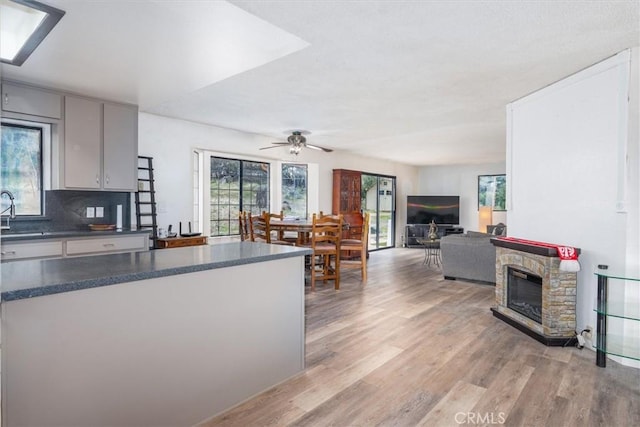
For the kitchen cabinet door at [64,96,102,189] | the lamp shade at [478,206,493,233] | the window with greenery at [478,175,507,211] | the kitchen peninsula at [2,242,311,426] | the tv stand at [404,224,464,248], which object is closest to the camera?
the kitchen peninsula at [2,242,311,426]

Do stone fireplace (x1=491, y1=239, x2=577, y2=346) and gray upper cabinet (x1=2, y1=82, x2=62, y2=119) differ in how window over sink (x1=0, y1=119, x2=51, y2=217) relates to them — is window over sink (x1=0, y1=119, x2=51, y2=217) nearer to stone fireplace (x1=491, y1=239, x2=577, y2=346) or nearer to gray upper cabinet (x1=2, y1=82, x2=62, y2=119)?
gray upper cabinet (x1=2, y1=82, x2=62, y2=119)

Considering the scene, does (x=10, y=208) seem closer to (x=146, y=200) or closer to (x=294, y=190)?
(x=146, y=200)

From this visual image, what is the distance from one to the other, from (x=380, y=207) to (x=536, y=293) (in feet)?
21.2

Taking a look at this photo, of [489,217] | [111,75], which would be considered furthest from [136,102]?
[489,217]

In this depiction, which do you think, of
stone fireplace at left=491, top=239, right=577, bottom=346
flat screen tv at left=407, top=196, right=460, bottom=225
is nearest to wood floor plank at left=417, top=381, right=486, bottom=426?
stone fireplace at left=491, top=239, right=577, bottom=346

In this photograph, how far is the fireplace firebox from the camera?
3.34m

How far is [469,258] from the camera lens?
5.51m

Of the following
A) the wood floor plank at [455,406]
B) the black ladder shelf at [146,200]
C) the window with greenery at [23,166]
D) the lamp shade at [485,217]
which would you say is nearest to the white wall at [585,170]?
the wood floor plank at [455,406]

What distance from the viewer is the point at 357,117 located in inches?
192

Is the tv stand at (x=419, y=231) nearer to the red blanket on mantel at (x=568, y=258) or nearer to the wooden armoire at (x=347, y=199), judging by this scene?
the wooden armoire at (x=347, y=199)

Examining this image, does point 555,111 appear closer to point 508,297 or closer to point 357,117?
point 508,297

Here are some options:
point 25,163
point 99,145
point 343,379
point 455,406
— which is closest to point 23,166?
point 25,163

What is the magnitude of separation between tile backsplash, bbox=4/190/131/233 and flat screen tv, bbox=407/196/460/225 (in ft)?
25.0

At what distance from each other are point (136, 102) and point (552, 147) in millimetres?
4480
